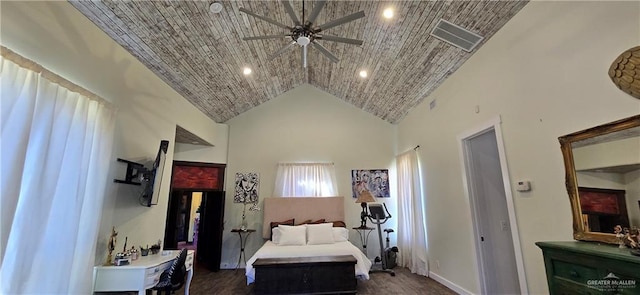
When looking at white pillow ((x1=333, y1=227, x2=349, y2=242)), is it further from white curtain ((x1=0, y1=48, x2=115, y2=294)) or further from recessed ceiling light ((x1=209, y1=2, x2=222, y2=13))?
recessed ceiling light ((x1=209, y1=2, x2=222, y2=13))

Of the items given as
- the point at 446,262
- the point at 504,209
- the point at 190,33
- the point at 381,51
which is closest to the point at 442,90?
the point at 381,51

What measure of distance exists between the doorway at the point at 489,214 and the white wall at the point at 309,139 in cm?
272

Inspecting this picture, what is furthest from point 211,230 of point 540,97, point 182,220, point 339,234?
point 540,97

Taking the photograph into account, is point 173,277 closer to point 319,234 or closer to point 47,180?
point 47,180

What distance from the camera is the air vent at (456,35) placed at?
328 cm

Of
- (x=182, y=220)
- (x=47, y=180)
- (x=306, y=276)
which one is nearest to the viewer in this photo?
(x=47, y=180)

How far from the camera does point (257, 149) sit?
6.46 metres

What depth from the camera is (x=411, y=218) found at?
5520 mm

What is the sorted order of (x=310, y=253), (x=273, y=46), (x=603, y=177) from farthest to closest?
(x=273, y=46) < (x=310, y=253) < (x=603, y=177)

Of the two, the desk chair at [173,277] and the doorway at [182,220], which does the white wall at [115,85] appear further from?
the doorway at [182,220]

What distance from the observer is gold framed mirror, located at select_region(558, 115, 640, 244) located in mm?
1785

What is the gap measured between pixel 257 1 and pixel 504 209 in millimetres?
4447

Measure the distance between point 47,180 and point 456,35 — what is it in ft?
15.0

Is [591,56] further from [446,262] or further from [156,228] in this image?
[156,228]
